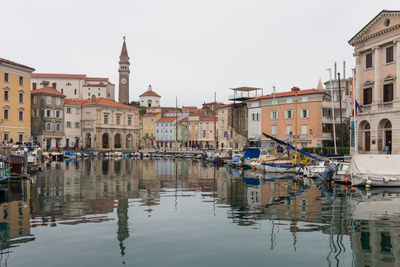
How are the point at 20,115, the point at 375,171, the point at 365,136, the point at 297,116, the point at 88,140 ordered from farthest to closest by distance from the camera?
the point at 88,140 → the point at 20,115 → the point at 297,116 → the point at 365,136 → the point at 375,171

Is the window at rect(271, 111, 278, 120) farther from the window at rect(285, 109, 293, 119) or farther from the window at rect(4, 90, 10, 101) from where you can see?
the window at rect(4, 90, 10, 101)

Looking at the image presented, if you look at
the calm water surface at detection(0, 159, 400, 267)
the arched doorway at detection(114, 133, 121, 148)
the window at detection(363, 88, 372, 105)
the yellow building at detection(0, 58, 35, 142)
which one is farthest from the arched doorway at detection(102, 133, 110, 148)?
the calm water surface at detection(0, 159, 400, 267)

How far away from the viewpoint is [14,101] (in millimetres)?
68438

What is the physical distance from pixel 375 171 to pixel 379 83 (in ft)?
59.5

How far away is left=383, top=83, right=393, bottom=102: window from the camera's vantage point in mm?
41934

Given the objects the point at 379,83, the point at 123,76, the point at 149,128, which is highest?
the point at 123,76

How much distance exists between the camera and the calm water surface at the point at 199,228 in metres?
11.5

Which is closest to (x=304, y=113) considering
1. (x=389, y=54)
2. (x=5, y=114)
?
(x=389, y=54)

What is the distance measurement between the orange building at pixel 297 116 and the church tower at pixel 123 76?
238ft

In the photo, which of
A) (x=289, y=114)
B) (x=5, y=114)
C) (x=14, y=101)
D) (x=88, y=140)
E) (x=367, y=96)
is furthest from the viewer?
(x=88, y=140)

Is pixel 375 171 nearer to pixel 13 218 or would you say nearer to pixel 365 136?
pixel 365 136

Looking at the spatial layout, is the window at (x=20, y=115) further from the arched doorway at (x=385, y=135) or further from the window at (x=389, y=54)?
the window at (x=389, y=54)

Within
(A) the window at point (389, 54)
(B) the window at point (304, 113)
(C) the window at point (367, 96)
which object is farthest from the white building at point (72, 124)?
(A) the window at point (389, 54)

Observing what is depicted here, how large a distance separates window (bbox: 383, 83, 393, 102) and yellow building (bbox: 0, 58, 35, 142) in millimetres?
57142
